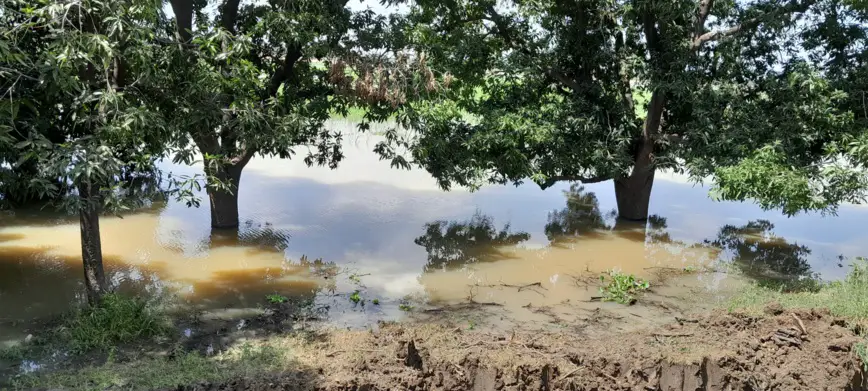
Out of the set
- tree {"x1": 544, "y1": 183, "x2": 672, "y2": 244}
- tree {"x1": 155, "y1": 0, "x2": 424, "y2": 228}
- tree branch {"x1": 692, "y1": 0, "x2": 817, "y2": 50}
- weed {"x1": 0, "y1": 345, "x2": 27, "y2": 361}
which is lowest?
weed {"x1": 0, "y1": 345, "x2": 27, "y2": 361}

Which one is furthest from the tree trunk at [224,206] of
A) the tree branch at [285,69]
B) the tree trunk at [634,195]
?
the tree trunk at [634,195]

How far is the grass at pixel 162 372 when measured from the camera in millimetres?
4887

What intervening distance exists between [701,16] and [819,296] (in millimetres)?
Answer: 4190

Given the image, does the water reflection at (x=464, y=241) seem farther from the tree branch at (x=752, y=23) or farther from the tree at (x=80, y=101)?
the tree at (x=80, y=101)

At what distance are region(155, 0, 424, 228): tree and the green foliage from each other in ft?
4.38

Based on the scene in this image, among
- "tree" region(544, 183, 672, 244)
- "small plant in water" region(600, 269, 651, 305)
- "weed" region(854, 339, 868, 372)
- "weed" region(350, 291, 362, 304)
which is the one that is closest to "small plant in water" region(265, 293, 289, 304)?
"weed" region(350, 291, 362, 304)

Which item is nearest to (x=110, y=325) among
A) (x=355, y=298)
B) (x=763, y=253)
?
(x=355, y=298)

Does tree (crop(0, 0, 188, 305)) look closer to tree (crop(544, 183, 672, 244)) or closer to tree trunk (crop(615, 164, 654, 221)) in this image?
tree (crop(544, 183, 672, 244))

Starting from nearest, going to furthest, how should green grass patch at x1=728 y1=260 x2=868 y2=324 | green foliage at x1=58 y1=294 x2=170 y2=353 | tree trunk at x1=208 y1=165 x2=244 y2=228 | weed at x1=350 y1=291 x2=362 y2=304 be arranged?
green foliage at x1=58 y1=294 x2=170 y2=353, green grass patch at x1=728 y1=260 x2=868 y2=324, weed at x1=350 y1=291 x2=362 y2=304, tree trunk at x1=208 y1=165 x2=244 y2=228

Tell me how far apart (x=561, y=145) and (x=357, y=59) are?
11.4 feet

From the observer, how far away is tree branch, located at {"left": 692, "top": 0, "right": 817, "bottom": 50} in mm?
9000

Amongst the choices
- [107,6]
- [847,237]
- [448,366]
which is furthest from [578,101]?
[107,6]

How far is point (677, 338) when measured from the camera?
6180 mm

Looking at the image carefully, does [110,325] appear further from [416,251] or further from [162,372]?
[416,251]
